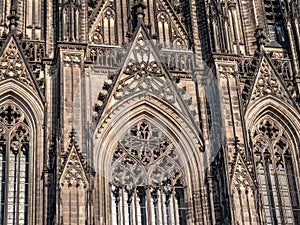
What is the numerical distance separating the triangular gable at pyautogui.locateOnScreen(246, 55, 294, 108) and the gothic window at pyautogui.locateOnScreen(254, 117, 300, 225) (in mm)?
819

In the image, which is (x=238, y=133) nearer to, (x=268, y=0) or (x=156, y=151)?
(x=156, y=151)

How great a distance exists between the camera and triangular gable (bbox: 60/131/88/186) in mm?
22391

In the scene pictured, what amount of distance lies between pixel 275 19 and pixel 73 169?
1079 centimetres

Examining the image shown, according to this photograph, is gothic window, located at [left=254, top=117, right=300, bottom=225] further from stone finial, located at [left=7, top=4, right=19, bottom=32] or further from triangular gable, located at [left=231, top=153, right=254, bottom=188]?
stone finial, located at [left=7, top=4, right=19, bottom=32]

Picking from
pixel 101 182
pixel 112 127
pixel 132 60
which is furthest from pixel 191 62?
pixel 101 182

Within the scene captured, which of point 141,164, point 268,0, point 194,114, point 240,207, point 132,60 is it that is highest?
point 268,0

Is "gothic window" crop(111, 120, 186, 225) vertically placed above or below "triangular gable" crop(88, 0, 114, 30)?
below

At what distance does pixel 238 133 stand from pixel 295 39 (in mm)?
5201

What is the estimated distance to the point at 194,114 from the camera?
2566 centimetres

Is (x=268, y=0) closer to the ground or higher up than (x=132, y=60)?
higher up

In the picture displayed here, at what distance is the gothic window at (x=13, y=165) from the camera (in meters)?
23.2

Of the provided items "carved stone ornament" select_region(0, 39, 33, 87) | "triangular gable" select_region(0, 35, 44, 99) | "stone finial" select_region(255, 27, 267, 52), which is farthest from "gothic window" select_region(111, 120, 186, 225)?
"stone finial" select_region(255, 27, 267, 52)

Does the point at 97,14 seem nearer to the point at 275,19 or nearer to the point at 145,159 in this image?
the point at 145,159

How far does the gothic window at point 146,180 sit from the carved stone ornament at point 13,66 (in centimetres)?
364
